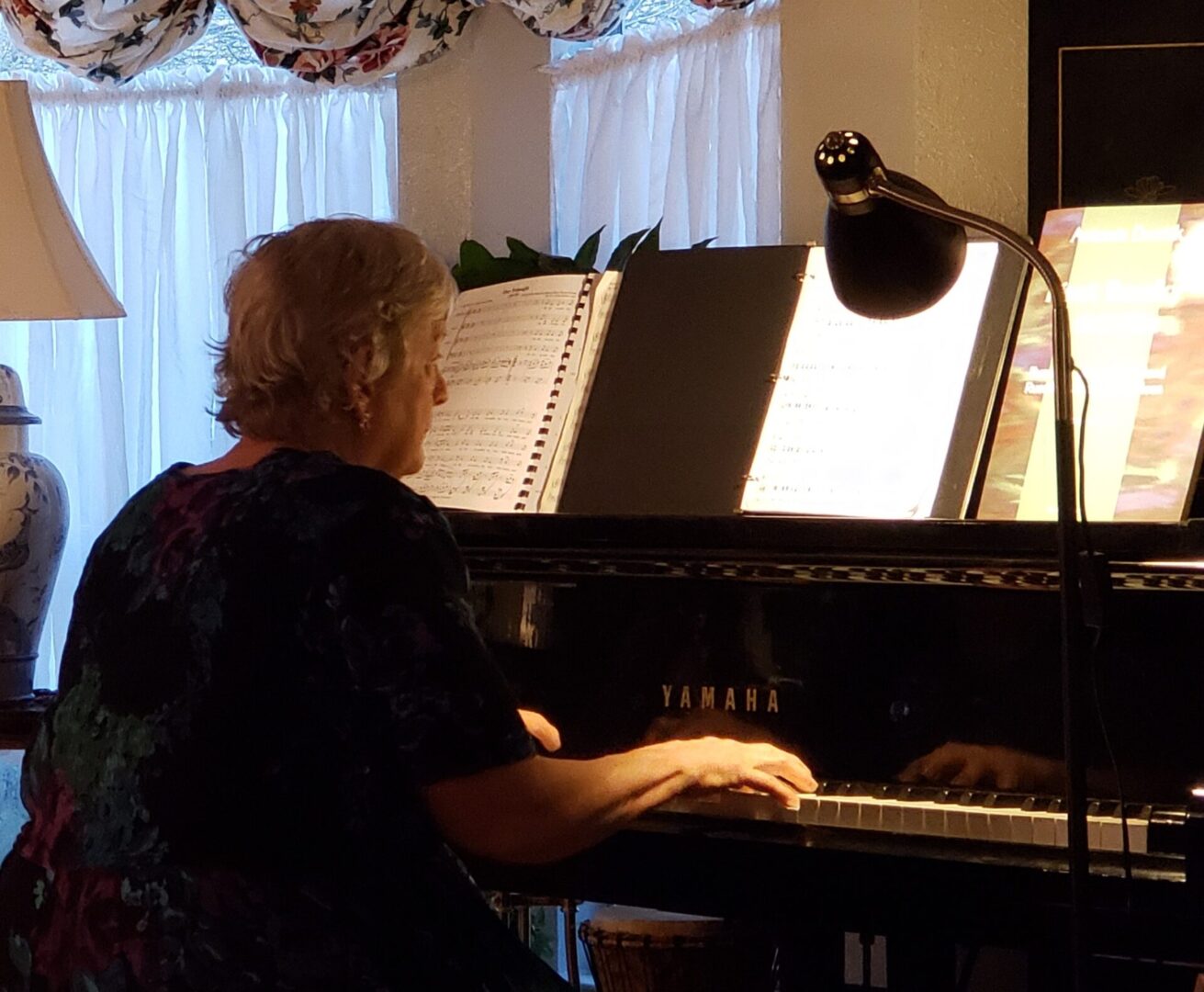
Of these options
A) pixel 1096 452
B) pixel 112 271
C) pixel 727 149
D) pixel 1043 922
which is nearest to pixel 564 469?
pixel 1096 452

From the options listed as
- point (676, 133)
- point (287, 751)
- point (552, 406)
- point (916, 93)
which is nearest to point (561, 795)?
point (287, 751)

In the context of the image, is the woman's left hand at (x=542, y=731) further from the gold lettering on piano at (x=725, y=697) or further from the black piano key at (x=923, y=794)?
the black piano key at (x=923, y=794)

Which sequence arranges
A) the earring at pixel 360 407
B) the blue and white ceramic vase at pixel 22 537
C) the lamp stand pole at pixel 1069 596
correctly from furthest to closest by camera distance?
the blue and white ceramic vase at pixel 22 537
the earring at pixel 360 407
the lamp stand pole at pixel 1069 596

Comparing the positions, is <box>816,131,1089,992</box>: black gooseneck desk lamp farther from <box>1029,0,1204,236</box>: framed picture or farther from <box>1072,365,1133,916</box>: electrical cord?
<box>1029,0,1204,236</box>: framed picture

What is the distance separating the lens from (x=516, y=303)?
2.25 m

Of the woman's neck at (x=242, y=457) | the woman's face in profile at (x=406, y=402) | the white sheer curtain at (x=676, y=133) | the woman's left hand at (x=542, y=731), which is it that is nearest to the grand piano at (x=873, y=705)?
the woman's left hand at (x=542, y=731)

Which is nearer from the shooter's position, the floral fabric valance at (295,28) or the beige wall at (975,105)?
the beige wall at (975,105)

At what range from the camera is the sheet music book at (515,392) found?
2086 mm

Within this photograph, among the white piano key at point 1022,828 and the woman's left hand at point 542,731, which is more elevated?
the woman's left hand at point 542,731

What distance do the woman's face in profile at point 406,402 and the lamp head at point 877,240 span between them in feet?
1.19

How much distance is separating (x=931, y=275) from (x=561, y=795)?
53cm

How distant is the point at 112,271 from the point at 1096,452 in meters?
2.24

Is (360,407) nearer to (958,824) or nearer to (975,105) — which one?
(958,824)

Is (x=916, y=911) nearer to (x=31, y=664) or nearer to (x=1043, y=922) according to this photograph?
(x=1043, y=922)
